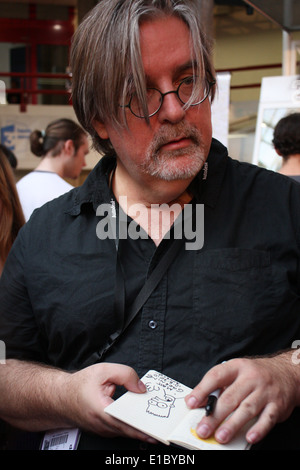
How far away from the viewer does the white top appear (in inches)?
148

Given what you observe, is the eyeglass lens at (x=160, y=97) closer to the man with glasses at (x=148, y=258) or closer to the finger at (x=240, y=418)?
the man with glasses at (x=148, y=258)

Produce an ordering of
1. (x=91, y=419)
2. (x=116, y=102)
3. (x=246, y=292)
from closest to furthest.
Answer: (x=91, y=419) → (x=246, y=292) → (x=116, y=102)

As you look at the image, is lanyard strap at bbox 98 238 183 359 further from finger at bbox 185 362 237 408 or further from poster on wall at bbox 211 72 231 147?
poster on wall at bbox 211 72 231 147

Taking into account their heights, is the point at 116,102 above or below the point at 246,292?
above

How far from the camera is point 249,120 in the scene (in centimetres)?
872

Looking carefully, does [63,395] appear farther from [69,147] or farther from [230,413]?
[69,147]

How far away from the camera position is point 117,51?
4.89 ft

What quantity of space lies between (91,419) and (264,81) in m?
3.33

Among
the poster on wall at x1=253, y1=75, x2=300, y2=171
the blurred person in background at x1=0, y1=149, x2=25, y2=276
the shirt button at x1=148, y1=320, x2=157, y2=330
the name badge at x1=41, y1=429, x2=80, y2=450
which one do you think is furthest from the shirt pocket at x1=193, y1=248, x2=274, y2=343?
the poster on wall at x1=253, y1=75, x2=300, y2=171

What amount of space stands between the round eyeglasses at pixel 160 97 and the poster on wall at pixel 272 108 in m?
2.53

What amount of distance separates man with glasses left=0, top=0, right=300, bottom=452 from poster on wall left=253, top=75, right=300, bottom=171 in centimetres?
242

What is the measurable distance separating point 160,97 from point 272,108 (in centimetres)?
274

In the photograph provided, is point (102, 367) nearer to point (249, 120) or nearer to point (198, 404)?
point (198, 404)

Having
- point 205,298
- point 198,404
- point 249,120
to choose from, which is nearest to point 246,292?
point 205,298
